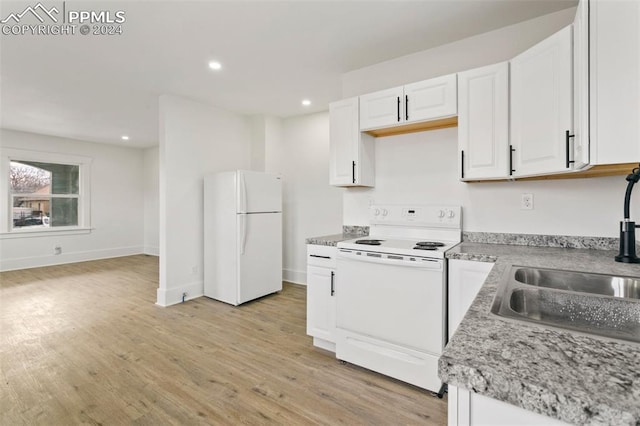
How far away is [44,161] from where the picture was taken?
6102 millimetres

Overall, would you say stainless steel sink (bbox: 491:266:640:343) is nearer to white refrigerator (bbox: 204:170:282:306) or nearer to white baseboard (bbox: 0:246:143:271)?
white refrigerator (bbox: 204:170:282:306)

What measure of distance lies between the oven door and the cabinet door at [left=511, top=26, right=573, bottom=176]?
0.88m

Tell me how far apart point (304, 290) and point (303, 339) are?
5.31 feet

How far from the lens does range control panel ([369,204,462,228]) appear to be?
2545mm

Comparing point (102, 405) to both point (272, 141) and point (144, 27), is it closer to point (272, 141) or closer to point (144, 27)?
point (144, 27)

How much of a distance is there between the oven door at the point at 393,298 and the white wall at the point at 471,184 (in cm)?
81

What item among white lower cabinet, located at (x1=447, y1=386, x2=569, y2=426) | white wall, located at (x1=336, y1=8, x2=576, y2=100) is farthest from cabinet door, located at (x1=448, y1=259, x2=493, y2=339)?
white wall, located at (x1=336, y1=8, x2=576, y2=100)

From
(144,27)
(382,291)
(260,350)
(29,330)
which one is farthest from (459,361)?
(29,330)

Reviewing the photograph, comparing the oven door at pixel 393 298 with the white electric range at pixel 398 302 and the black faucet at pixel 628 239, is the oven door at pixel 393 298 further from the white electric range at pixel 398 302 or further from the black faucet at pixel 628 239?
the black faucet at pixel 628 239

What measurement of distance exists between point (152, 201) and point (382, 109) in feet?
21.9

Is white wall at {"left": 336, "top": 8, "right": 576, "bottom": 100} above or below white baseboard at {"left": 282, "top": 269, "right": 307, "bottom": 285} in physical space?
above

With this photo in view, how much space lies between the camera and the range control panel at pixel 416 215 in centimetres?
254

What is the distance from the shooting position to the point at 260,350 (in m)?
2.69

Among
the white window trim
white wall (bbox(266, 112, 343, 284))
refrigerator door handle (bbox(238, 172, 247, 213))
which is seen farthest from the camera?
the white window trim
